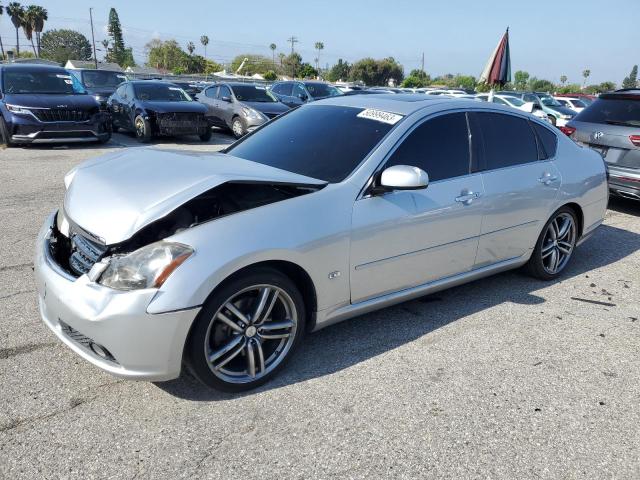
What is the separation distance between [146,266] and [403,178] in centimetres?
159

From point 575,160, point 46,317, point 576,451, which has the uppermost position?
point 575,160

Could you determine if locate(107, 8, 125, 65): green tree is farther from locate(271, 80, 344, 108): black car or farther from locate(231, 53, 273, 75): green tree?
locate(271, 80, 344, 108): black car

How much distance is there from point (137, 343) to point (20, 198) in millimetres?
5354

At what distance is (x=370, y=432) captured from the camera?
2748mm

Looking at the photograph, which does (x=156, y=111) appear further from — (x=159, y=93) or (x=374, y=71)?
(x=374, y=71)

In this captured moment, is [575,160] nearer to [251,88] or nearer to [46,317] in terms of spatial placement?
[46,317]

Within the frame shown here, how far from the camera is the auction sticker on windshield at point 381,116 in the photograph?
3789 mm

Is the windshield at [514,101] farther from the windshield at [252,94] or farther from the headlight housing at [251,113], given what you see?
the headlight housing at [251,113]

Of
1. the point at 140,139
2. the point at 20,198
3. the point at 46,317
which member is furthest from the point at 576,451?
the point at 140,139

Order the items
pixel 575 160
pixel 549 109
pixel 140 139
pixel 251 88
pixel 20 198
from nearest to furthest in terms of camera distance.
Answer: pixel 575 160
pixel 20 198
pixel 140 139
pixel 251 88
pixel 549 109

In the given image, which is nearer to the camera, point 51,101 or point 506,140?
point 506,140

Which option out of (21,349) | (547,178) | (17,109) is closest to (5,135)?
(17,109)

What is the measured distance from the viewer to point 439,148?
3.89 meters

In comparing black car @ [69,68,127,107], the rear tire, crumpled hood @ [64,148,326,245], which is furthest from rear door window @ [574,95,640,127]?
black car @ [69,68,127,107]
